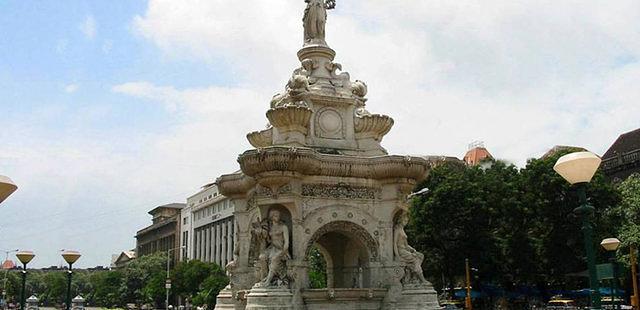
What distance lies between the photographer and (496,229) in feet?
143

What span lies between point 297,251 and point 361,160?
9.84 ft

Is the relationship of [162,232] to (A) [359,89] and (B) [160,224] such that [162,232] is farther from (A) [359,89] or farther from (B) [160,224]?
(A) [359,89]

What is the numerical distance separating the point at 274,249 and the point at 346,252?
12.9ft

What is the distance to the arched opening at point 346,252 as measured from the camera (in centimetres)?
1767

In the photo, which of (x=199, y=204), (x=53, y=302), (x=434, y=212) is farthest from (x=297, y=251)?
(x=53, y=302)

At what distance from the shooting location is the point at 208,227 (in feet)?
307

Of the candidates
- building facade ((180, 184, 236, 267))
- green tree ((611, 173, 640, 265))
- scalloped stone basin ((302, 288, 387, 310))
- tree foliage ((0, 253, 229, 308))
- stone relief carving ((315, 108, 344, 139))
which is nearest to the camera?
scalloped stone basin ((302, 288, 387, 310))

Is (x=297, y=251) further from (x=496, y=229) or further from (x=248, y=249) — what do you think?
(x=496, y=229)

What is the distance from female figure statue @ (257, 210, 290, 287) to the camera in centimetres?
1648

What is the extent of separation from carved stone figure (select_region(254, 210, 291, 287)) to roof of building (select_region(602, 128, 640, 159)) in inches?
2282

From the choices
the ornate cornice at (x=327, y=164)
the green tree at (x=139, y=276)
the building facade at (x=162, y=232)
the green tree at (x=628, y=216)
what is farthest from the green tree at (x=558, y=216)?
the building facade at (x=162, y=232)

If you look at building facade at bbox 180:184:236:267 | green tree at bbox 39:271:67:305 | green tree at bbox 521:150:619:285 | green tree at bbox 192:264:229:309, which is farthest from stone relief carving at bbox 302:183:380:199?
green tree at bbox 39:271:67:305

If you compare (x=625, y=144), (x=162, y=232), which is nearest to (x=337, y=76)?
(x=625, y=144)

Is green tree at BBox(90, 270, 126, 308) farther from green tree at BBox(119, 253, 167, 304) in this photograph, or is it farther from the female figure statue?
the female figure statue
